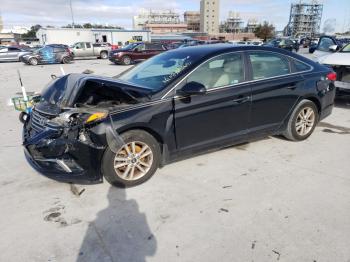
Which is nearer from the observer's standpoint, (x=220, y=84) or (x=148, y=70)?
(x=220, y=84)

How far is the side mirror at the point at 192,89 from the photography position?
11.1ft

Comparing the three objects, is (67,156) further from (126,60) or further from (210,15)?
(210,15)

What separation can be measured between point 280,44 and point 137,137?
1127 inches

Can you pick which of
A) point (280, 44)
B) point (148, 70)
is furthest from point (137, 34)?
point (148, 70)

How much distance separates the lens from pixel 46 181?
3.64 meters

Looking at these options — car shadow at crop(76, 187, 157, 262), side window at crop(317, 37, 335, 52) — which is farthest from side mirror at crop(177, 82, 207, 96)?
side window at crop(317, 37, 335, 52)

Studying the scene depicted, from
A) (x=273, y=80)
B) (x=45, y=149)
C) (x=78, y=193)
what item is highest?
(x=273, y=80)

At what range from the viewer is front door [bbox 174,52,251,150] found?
141 inches

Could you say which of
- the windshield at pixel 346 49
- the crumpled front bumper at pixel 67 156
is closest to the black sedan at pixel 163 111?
the crumpled front bumper at pixel 67 156

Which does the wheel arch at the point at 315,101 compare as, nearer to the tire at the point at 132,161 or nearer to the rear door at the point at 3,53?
the tire at the point at 132,161

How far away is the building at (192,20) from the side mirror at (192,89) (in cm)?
14795

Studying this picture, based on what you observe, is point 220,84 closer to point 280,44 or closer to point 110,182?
point 110,182

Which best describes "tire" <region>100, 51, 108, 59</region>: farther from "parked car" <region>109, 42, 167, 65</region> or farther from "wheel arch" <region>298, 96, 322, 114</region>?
"wheel arch" <region>298, 96, 322, 114</region>

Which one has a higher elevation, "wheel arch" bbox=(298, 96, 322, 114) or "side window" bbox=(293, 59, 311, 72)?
"side window" bbox=(293, 59, 311, 72)
